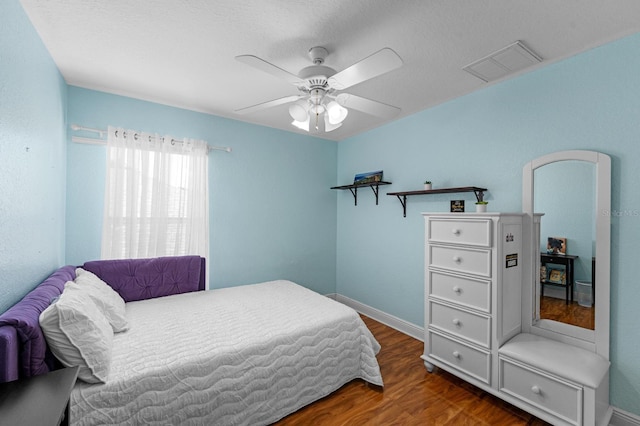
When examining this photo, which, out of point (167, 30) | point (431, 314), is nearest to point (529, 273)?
point (431, 314)

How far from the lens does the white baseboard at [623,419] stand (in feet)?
5.68

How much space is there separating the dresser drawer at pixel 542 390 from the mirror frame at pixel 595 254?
436 millimetres

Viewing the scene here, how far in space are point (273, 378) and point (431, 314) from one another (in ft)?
4.74

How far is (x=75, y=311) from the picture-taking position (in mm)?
1392

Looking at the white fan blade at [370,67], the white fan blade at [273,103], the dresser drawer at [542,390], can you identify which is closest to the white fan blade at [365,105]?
the white fan blade at [370,67]

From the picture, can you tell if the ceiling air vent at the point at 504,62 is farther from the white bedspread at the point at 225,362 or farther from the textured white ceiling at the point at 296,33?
the white bedspread at the point at 225,362

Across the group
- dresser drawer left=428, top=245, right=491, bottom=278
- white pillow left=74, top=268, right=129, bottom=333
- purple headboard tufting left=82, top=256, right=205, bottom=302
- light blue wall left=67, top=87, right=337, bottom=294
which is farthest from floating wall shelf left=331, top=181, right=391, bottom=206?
white pillow left=74, top=268, right=129, bottom=333

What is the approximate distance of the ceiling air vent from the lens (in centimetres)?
192

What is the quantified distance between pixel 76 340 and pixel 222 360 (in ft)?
2.37

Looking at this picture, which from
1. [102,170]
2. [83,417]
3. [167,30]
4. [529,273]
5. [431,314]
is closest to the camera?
[83,417]

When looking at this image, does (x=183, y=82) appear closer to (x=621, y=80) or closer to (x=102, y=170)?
(x=102, y=170)

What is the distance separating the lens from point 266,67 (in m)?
1.54

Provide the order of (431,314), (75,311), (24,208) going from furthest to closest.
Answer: (431,314)
(24,208)
(75,311)

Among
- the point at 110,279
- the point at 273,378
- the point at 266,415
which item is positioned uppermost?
Answer: the point at 110,279
